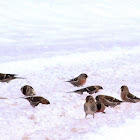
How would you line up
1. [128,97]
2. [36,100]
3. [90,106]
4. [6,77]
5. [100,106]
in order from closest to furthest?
[90,106], [100,106], [36,100], [128,97], [6,77]

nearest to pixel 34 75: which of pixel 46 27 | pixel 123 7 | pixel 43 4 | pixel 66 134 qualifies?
pixel 66 134

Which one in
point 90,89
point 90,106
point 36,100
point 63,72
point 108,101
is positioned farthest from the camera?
point 63,72

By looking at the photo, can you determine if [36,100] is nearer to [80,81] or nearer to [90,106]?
[90,106]

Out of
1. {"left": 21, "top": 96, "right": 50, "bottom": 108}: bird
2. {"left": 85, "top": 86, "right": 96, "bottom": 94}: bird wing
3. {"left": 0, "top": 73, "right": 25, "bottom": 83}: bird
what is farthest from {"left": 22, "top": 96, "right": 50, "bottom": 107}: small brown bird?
{"left": 0, "top": 73, "right": 25, "bottom": 83}: bird

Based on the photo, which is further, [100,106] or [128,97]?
[128,97]

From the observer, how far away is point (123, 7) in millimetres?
40656

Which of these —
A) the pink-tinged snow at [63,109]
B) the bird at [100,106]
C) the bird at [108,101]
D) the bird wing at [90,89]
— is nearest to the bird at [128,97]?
the pink-tinged snow at [63,109]

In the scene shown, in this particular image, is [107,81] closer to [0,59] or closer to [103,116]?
[103,116]

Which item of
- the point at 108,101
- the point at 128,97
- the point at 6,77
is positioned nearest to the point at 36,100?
the point at 108,101

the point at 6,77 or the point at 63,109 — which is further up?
the point at 6,77

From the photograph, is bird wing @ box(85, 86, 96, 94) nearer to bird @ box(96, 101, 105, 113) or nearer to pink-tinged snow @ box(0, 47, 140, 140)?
pink-tinged snow @ box(0, 47, 140, 140)

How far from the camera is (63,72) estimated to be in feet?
41.4

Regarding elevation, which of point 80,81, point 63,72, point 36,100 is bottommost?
point 36,100

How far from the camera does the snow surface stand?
7.45 metres
